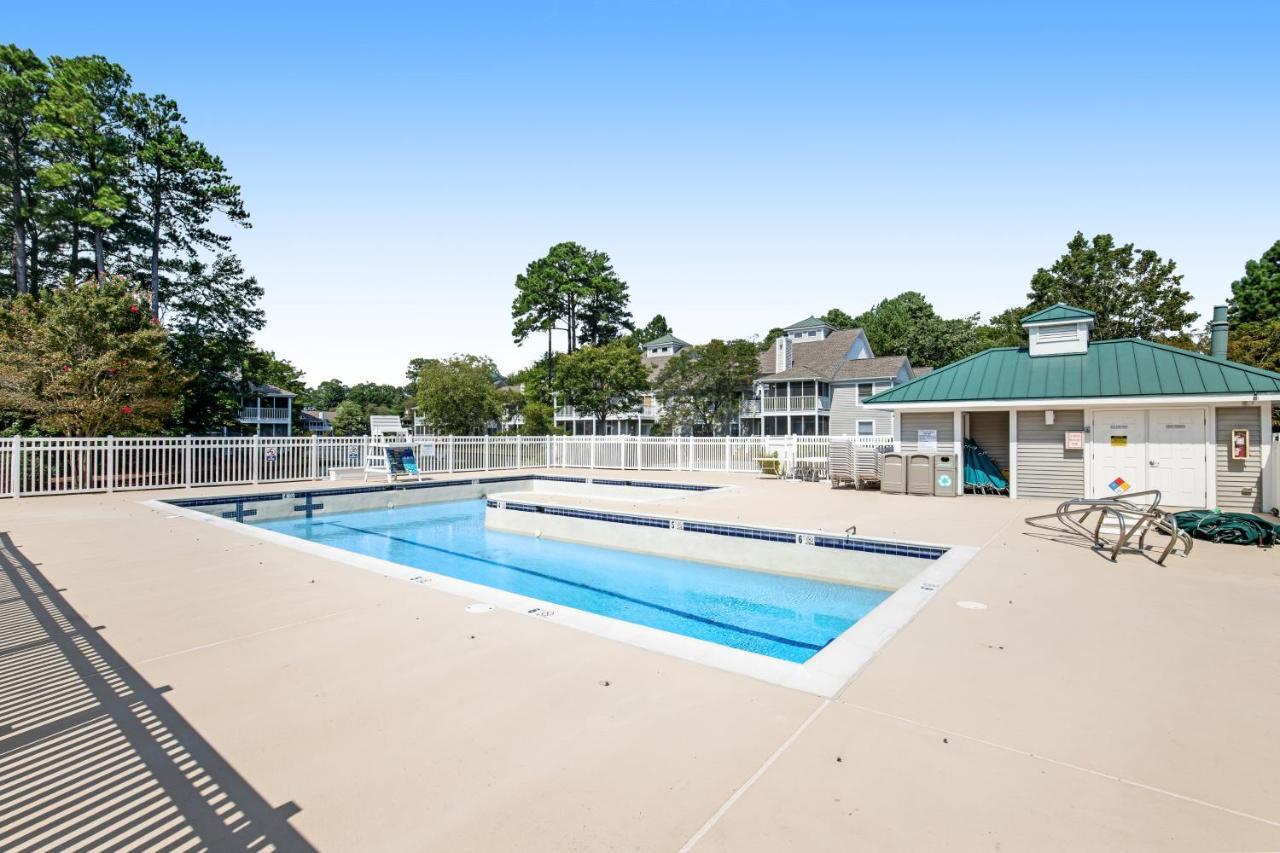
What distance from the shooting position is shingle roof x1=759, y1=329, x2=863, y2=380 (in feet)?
106

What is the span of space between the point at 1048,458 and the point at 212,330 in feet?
87.0

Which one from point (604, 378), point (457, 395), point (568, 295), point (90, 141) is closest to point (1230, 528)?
point (457, 395)

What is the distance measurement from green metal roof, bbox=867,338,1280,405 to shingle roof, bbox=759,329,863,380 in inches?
751

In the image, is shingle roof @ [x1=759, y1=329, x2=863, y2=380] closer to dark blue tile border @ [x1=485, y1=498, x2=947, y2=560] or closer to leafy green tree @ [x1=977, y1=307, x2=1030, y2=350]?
leafy green tree @ [x1=977, y1=307, x2=1030, y2=350]

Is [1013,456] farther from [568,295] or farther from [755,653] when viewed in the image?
[568,295]

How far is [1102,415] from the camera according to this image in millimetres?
10820

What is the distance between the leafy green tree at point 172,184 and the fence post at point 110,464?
10389 mm

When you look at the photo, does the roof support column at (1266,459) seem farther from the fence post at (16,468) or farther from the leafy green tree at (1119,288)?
the fence post at (16,468)

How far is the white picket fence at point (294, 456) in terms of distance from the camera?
11297 mm

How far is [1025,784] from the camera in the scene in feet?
6.79

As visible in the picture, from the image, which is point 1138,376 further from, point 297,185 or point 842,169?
point 297,185

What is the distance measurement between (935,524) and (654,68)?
10039 millimetres

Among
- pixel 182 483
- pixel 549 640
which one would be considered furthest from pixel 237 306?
pixel 549 640

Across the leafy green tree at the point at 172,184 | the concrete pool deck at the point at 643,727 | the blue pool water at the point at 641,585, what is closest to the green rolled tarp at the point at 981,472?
the blue pool water at the point at 641,585
